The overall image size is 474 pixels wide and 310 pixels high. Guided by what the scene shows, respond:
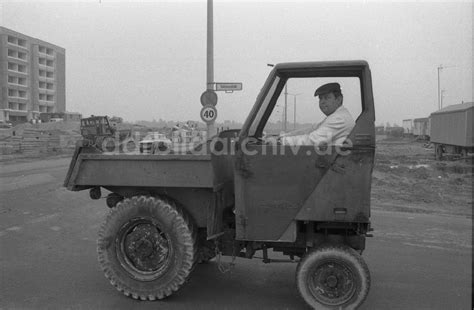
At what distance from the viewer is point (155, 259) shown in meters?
4.33

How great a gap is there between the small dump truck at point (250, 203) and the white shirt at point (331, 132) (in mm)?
105

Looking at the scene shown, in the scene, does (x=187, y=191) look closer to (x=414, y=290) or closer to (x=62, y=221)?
(x=414, y=290)

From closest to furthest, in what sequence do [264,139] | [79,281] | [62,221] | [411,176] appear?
[264,139] → [79,281] → [62,221] → [411,176]

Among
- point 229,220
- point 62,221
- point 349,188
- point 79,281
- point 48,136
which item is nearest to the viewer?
point 349,188

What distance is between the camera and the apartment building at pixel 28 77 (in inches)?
3177

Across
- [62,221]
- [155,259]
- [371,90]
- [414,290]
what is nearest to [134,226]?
[155,259]

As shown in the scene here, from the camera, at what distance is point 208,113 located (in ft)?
49.2

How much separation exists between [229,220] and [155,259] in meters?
0.83

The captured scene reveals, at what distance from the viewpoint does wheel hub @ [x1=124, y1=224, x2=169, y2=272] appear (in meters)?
4.31

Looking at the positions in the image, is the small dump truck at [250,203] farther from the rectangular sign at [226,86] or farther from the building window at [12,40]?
the building window at [12,40]

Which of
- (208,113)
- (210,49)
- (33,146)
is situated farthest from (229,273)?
(33,146)

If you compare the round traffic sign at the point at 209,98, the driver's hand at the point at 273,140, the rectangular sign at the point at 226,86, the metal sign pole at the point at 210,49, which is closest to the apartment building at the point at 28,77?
the metal sign pole at the point at 210,49

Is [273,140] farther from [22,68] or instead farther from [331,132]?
[22,68]

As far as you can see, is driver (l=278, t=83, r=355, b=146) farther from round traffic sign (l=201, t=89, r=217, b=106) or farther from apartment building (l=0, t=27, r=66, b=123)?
apartment building (l=0, t=27, r=66, b=123)
